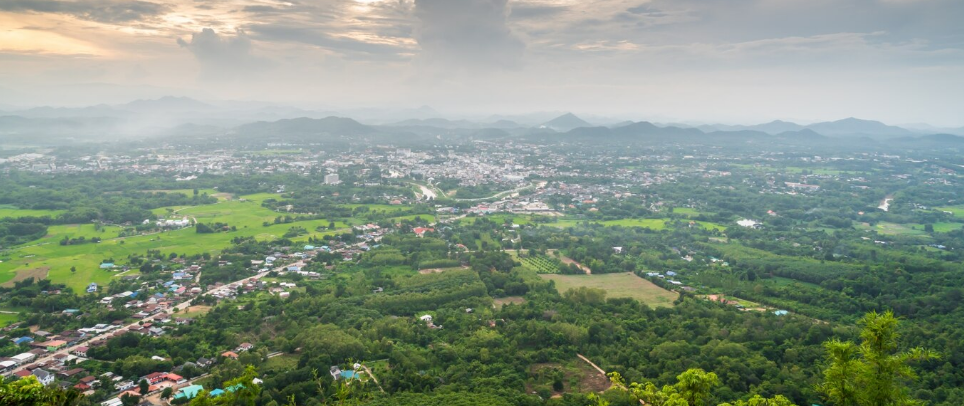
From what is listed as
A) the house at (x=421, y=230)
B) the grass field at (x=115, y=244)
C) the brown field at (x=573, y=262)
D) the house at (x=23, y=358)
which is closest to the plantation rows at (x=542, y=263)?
the brown field at (x=573, y=262)

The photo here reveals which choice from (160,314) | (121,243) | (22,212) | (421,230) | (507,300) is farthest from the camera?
(22,212)

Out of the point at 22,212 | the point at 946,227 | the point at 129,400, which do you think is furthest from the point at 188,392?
the point at 946,227

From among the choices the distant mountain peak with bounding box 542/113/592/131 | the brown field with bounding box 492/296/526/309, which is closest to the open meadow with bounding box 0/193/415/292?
the brown field with bounding box 492/296/526/309

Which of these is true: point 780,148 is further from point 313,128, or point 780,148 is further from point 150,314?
point 150,314

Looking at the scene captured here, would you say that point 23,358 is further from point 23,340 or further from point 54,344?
point 23,340

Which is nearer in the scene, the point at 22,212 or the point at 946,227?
the point at 22,212

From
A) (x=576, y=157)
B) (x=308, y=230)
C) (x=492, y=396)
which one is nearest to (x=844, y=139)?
(x=576, y=157)
